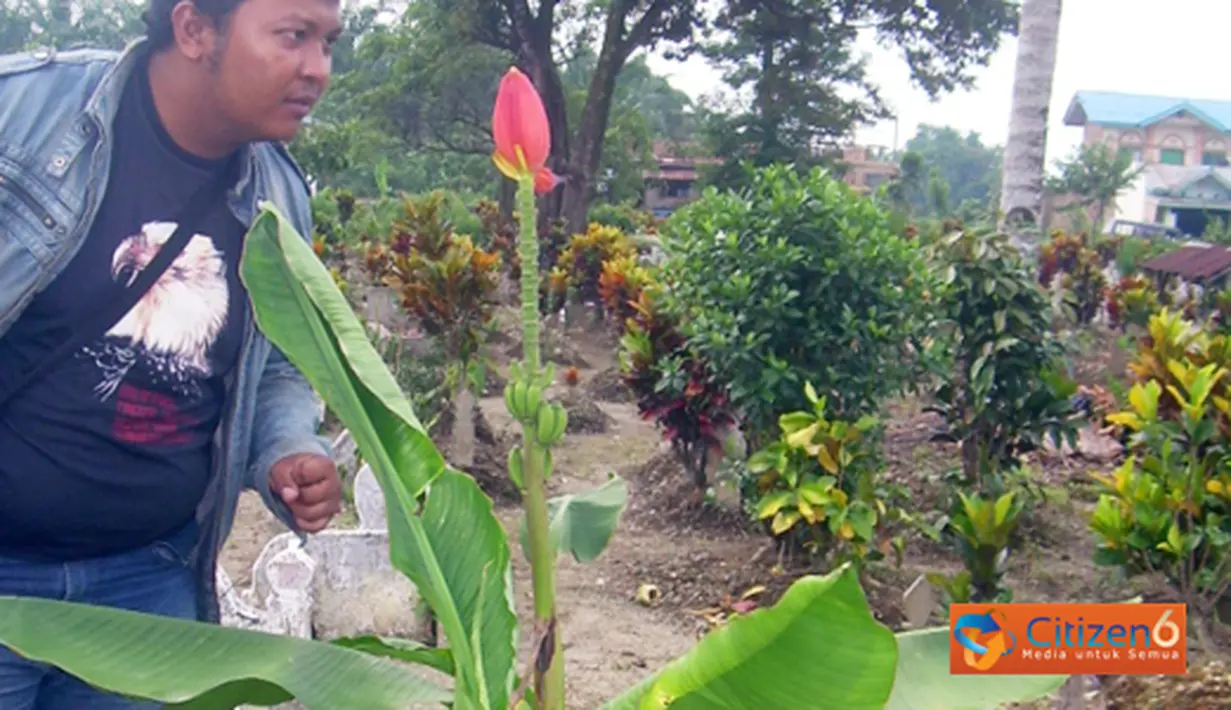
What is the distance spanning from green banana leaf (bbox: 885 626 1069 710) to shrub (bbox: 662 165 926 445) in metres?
3.29

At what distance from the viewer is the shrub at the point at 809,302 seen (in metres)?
4.78

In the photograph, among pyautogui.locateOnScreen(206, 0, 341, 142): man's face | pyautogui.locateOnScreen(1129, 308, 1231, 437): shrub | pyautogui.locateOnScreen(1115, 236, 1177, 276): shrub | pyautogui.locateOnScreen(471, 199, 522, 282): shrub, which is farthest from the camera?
pyautogui.locateOnScreen(1115, 236, 1177, 276): shrub

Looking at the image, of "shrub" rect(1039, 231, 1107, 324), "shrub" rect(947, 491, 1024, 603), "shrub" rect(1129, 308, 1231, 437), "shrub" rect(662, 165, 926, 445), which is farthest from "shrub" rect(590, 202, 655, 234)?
"shrub" rect(947, 491, 1024, 603)

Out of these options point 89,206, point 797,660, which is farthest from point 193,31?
point 797,660

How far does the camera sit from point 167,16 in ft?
5.46

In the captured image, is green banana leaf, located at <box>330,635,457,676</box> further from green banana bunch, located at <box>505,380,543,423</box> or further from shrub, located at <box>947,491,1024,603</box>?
shrub, located at <box>947,491,1024,603</box>

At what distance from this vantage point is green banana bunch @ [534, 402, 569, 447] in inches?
47.6

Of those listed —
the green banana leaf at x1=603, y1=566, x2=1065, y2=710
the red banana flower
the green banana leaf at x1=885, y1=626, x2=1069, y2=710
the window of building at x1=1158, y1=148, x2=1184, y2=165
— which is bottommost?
the green banana leaf at x1=885, y1=626, x2=1069, y2=710

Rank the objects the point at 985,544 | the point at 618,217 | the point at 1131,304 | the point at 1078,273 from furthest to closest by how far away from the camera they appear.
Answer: the point at 618,217 < the point at 1078,273 < the point at 1131,304 < the point at 985,544

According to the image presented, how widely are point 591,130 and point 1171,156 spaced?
39.0 meters

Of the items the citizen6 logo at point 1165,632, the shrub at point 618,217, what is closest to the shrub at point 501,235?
the shrub at point 618,217

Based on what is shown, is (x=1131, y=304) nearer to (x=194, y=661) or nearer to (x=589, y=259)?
(x=589, y=259)

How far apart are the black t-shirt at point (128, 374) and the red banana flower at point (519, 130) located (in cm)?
72

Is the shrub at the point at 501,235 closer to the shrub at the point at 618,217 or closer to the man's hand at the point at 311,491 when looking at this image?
the shrub at the point at 618,217
